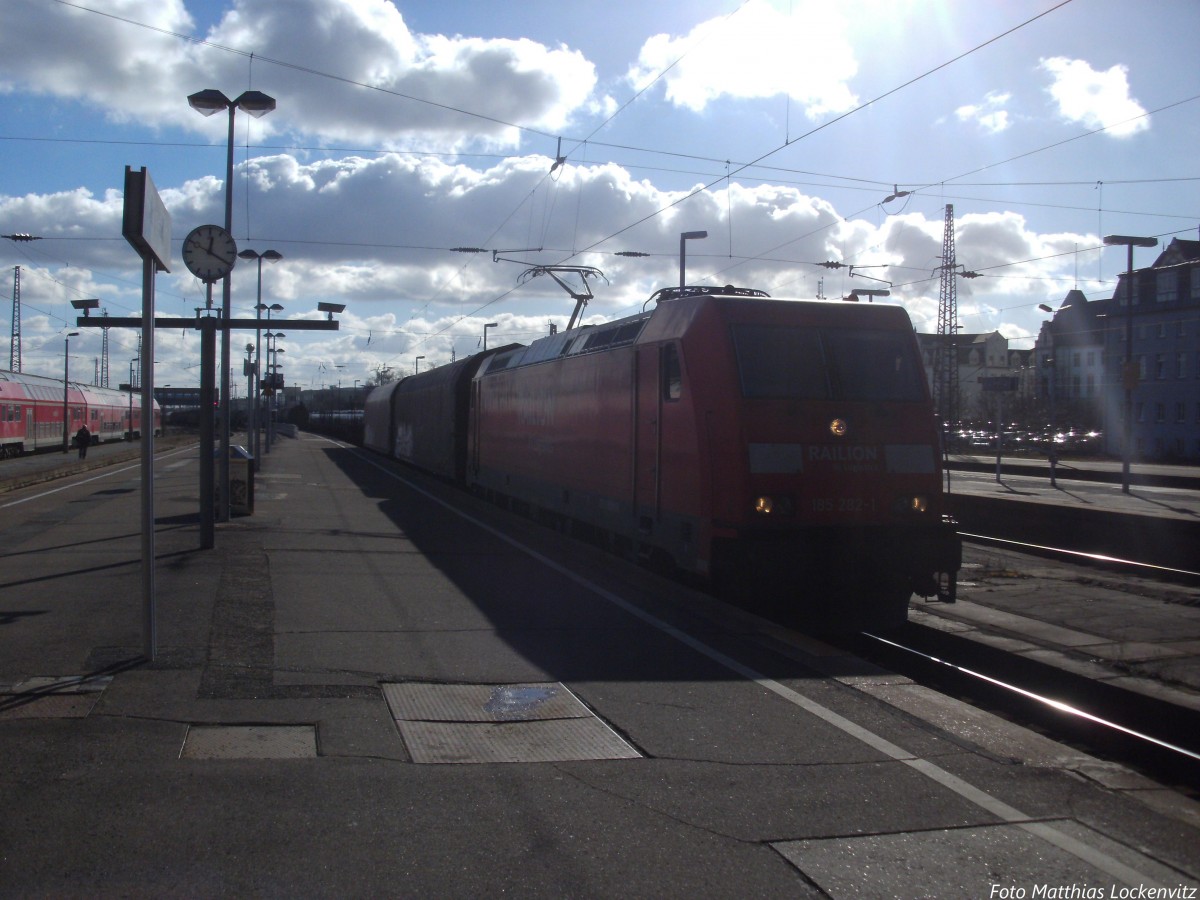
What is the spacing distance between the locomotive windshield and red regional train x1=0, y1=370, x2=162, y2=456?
3077cm

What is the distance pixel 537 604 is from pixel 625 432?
9.53 feet

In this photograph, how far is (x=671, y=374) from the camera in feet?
35.7

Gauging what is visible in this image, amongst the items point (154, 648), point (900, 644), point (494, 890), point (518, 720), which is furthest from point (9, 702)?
point (900, 644)

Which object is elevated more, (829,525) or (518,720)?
(829,525)

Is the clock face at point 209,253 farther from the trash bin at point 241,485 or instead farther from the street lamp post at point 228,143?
the trash bin at point 241,485

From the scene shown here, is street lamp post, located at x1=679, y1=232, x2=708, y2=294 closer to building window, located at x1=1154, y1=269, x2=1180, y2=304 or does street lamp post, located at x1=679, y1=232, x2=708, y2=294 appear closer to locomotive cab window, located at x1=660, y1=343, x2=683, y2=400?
locomotive cab window, located at x1=660, y1=343, x2=683, y2=400

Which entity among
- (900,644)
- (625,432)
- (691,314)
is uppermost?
(691,314)

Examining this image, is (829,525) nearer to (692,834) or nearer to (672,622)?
(672,622)

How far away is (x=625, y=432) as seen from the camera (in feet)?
40.6

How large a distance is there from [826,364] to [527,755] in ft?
19.2

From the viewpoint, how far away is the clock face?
41.9 feet

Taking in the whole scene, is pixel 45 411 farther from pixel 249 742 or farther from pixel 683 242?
pixel 249 742

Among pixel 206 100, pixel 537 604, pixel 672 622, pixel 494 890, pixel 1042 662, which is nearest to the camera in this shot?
pixel 494 890

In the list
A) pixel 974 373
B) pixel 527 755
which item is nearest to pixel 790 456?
pixel 527 755
